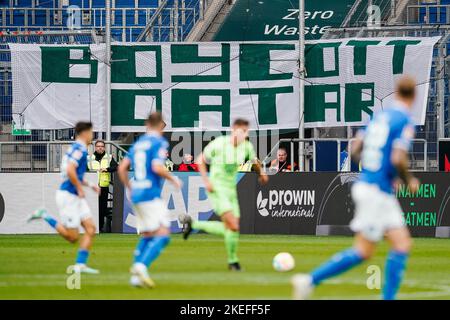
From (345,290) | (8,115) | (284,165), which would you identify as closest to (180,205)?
(284,165)

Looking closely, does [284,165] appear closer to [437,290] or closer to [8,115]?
[8,115]

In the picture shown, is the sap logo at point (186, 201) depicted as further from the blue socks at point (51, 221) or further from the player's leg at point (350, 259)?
the player's leg at point (350, 259)

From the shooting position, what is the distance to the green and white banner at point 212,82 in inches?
1178

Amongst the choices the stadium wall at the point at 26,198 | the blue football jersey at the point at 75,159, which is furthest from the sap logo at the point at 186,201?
the blue football jersey at the point at 75,159

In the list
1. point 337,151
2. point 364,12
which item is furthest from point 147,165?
point 364,12

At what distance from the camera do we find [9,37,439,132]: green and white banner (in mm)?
29922

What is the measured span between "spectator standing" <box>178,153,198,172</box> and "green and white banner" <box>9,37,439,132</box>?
4.23ft

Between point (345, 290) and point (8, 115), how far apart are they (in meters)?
19.0

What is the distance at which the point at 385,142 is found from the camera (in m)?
11.1

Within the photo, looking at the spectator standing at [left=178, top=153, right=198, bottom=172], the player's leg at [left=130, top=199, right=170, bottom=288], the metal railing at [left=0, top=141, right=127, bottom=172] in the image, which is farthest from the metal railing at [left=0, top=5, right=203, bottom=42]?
the player's leg at [left=130, top=199, right=170, bottom=288]

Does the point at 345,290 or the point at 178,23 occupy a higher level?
the point at 178,23

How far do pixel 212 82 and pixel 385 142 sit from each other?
777 inches

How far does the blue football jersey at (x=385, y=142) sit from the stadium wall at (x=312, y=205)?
15.1 metres

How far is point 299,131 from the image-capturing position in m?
29.6
